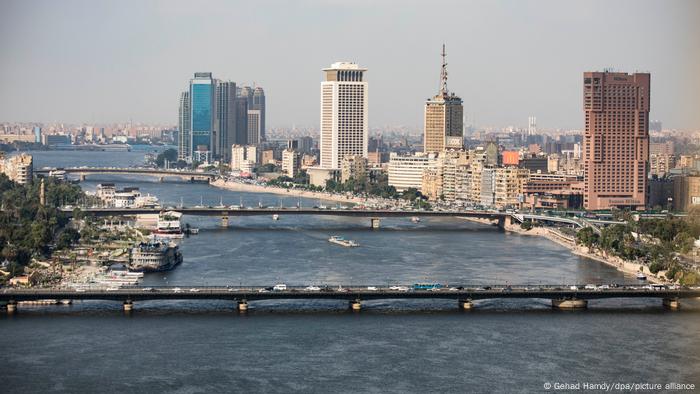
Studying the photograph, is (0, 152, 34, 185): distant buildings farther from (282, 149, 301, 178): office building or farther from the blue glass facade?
the blue glass facade

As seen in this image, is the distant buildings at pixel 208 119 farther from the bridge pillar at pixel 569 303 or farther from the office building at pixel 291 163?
the bridge pillar at pixel 569 303

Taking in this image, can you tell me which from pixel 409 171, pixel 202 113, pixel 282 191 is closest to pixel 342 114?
pixel 282 191

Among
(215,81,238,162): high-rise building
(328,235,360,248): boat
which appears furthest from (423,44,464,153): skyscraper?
(215,81,238,162): high-rise building

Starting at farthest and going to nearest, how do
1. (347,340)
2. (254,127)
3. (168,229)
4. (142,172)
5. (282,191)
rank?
(254,127) < (142,172) < (282,191) < (168,229) < (347,340)

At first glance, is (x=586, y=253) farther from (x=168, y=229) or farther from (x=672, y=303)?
(x=168, y=229)

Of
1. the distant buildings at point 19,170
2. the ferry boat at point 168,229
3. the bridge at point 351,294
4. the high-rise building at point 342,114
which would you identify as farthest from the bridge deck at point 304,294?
the high-rise building at point 342,114

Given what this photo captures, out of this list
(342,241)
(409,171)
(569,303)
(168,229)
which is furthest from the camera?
(409,171)

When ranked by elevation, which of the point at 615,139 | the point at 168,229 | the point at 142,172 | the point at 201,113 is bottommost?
the point at 168,229
